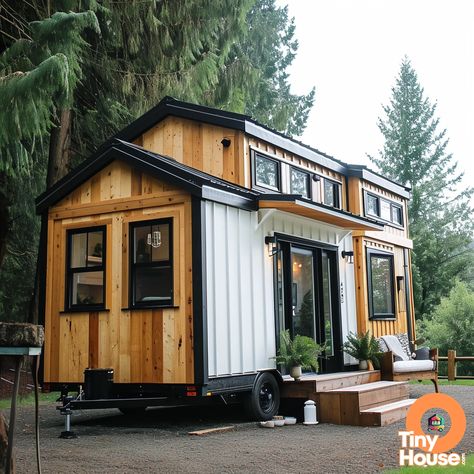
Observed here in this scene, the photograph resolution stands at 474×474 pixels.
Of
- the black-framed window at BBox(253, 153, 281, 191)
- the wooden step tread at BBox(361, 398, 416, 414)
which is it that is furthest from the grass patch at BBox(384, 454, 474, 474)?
the black-framed window at BBox(253, 153, 281, 191)

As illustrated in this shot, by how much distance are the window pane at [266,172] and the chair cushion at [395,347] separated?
3528 mm

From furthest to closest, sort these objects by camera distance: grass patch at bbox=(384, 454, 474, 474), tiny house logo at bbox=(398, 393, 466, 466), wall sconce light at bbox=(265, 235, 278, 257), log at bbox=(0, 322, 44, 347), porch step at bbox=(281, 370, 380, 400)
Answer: wall sconce light at bbox=(265, 235, 278, 257) → porch step at bbox=(281, 370, 380, 400) → tiny house logo at bbox=(398, 393, 466, 466) → grass patch at bbox=(384, 454, 474, 474) → log at bbox=(0, 322, 44, 347)

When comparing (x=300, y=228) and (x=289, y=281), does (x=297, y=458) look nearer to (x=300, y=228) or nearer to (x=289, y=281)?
(x=289, y=281)

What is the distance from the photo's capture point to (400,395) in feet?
32.4

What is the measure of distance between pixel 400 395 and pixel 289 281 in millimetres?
2414

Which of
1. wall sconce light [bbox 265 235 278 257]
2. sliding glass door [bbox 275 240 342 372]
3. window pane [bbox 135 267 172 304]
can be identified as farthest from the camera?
sliding glass door [bbox 275 240 342 372]

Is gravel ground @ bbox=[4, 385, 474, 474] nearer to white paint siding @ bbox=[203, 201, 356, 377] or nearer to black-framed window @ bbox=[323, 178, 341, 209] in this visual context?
white paint siding @ bbox=[203, 201, 356, 377]

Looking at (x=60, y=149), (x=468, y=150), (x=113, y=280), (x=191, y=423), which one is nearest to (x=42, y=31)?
(x=113, y=280)

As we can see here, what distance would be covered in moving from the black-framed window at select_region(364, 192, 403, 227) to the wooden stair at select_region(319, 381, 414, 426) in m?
4.87

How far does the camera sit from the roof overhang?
8742mm

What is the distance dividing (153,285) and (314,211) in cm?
262

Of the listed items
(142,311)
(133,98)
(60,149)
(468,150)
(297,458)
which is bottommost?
(297,458)

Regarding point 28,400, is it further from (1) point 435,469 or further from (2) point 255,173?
(1) point 435,469

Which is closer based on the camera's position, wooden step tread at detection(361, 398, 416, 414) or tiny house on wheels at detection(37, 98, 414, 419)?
tiny house on wheels at detection(37, 98, 414, 419)
